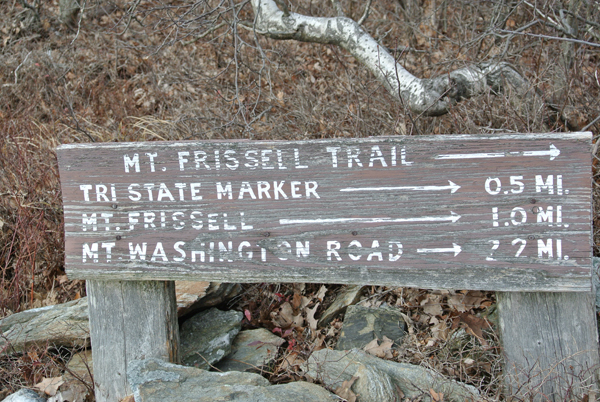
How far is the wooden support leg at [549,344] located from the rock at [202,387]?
92cm

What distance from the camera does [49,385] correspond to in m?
2.96

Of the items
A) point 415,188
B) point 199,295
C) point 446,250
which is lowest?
point 199,295

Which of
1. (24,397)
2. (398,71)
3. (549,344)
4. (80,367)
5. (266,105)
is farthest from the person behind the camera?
(266,105)

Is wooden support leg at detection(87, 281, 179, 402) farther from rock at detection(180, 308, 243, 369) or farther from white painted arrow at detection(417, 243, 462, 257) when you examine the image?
white painted arrow at detection(417, 243, 462, 257)

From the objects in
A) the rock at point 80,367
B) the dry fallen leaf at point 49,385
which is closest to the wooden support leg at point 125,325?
the rock at point 80,367

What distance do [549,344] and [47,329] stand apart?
296 cm

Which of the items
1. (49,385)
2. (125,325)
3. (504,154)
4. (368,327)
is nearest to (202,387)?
(125,325)

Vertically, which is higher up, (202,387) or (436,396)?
(202,387)

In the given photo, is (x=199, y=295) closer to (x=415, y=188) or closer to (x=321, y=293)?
(x=321, y=293)

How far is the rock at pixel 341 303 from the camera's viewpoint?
3562 millimetres

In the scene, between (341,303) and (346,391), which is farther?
(341,303)

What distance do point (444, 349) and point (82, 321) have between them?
230cm

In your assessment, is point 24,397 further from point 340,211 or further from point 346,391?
point 340,211

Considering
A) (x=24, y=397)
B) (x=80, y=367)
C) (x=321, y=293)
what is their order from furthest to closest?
(x=321, y=293)
(x=80, y=367)
(x=24, y=397)
